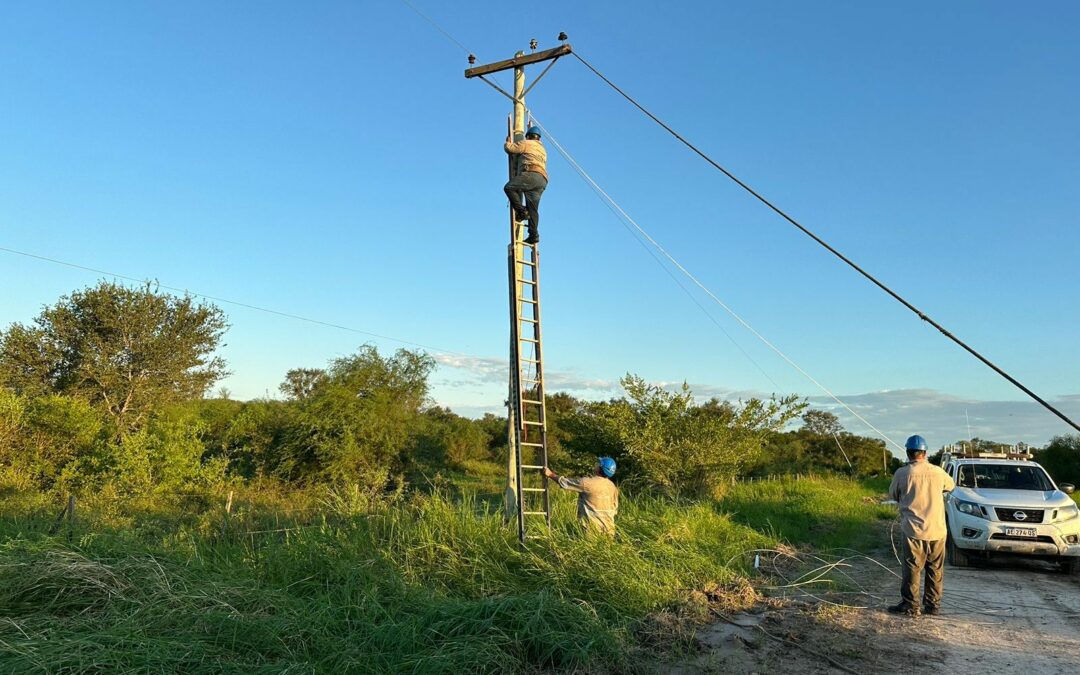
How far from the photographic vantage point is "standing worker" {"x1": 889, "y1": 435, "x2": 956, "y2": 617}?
7270 millimetres

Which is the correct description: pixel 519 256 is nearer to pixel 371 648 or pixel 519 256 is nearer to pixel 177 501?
pixel 371 648

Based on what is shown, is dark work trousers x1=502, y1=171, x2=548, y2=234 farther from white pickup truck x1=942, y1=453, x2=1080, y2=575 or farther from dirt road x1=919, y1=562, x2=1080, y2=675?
white pickup truck x1=942, y1=453, x2=1080, y2=575

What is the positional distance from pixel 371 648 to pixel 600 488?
3.94 meters

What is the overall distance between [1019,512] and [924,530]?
13.2 ft

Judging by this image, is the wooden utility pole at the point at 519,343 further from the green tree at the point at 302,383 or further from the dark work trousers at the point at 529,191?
the green tree at the point at 302,383

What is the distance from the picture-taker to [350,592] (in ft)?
19.4

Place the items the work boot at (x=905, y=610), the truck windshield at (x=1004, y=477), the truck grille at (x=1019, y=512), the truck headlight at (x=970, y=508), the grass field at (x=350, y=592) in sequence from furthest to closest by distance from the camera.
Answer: the truck windshield at (x=1004, y=477) → the truck headlight at (x=970, y=508) → the truck grille at (x=1019, y=512) → the work boot at (x=905, y=610) → the grass field at (x=350, y=592)

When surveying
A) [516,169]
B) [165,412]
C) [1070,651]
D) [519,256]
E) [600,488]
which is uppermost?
[516,169]

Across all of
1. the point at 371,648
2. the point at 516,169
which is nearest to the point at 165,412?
the point at 516,169

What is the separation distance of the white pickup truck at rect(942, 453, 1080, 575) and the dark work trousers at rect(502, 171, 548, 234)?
7813mm

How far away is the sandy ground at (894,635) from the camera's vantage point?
214 inches

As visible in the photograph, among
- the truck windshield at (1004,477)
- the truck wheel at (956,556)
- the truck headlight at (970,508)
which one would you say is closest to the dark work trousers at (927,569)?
the truck headlight at (970,508)

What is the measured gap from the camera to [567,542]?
23.7ft

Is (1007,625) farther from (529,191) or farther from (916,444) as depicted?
(529,191)
